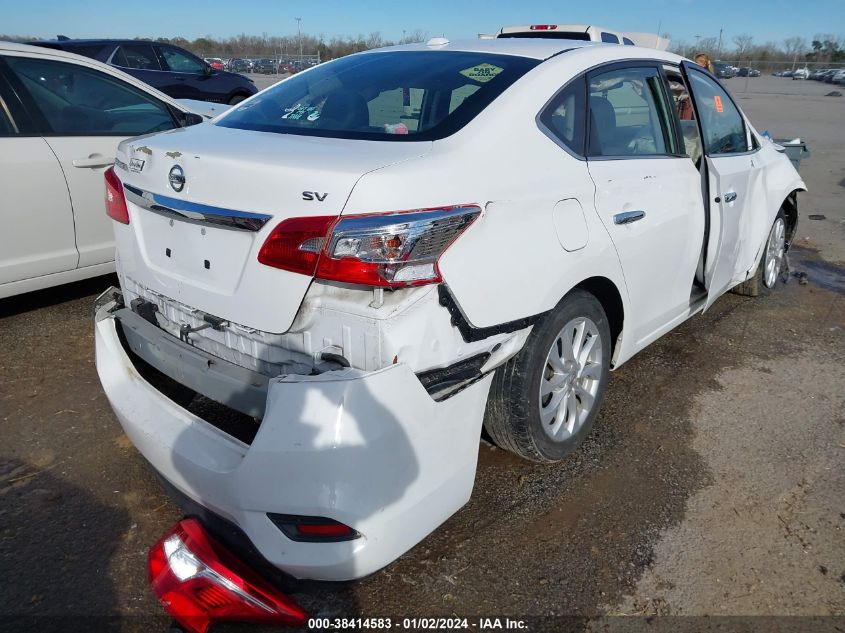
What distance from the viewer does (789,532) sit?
8.43 ft

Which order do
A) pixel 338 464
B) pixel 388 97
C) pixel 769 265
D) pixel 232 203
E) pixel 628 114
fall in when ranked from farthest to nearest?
pixel 769 265 < pixel 628 114 < pixel 388 97 < pixel 232 203 < pixel 338 464

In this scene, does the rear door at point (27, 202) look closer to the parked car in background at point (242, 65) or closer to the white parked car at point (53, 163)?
the white parked car at point (53, 163)

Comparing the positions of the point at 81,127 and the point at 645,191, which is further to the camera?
the point at 81,127

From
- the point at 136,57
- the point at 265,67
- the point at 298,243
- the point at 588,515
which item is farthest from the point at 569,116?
the point at 265,67

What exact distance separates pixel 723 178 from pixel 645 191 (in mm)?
968

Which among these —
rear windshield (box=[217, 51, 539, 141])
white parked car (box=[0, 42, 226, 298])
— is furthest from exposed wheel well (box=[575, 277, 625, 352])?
white parked car (box=[0, 42, 226, 298])

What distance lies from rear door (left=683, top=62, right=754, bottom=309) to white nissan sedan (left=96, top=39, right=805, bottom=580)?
1.78 ft

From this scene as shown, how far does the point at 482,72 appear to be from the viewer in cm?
272

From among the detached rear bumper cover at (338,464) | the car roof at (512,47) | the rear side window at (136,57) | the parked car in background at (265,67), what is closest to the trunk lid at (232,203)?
the detached rear bumper cover at (338,464)

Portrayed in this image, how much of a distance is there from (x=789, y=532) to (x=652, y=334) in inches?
43.8

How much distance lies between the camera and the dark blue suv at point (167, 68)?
35.6ft

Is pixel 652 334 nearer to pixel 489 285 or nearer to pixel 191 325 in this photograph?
pixel 489 285

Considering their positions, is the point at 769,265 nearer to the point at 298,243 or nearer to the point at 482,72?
the point at 482,72

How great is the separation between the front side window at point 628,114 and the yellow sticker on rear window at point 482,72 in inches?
17.3
